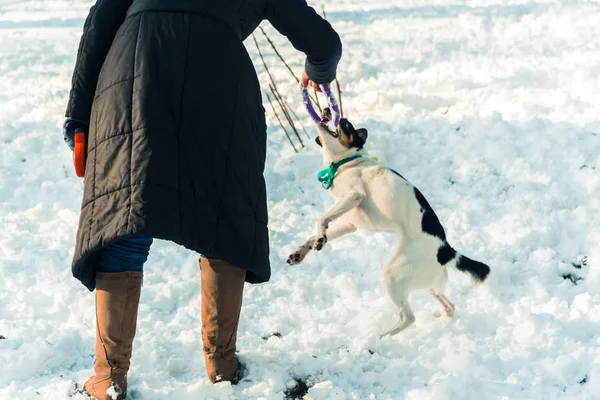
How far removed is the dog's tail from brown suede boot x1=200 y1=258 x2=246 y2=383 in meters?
1.37

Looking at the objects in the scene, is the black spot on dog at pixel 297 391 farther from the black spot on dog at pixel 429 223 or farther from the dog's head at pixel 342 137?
the dog's head at pixel 342 137

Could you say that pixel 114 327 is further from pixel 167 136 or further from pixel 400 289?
pixel 400 289

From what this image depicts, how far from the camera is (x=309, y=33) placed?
2.61 metres

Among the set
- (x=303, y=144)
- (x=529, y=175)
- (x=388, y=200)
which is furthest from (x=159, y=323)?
(x=529, y=175)

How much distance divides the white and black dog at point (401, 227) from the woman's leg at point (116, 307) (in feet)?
3.43

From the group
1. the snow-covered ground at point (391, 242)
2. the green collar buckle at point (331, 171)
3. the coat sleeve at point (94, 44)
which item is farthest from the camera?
the green collar buckle at point (331, 171)

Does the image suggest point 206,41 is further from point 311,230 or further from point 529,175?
point 529,175

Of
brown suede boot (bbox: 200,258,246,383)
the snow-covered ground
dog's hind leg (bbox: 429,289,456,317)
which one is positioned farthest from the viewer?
dog's hind leg (bbox: 429,289,456,317)

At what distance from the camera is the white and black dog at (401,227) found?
11.2 ft

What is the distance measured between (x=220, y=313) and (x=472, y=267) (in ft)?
5.00

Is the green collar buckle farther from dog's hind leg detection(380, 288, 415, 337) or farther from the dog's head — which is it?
dog's hind leg detection(380, 288, 415, 337)

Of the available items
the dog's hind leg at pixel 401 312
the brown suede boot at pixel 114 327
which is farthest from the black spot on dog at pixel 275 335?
the brown suede boot at pixel 114 327

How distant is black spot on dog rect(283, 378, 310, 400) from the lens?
2.93 meters

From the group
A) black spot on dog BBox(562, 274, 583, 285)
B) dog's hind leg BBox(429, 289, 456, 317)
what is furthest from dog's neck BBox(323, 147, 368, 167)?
black spot on dog BBox(562, 274, 583, 285)
